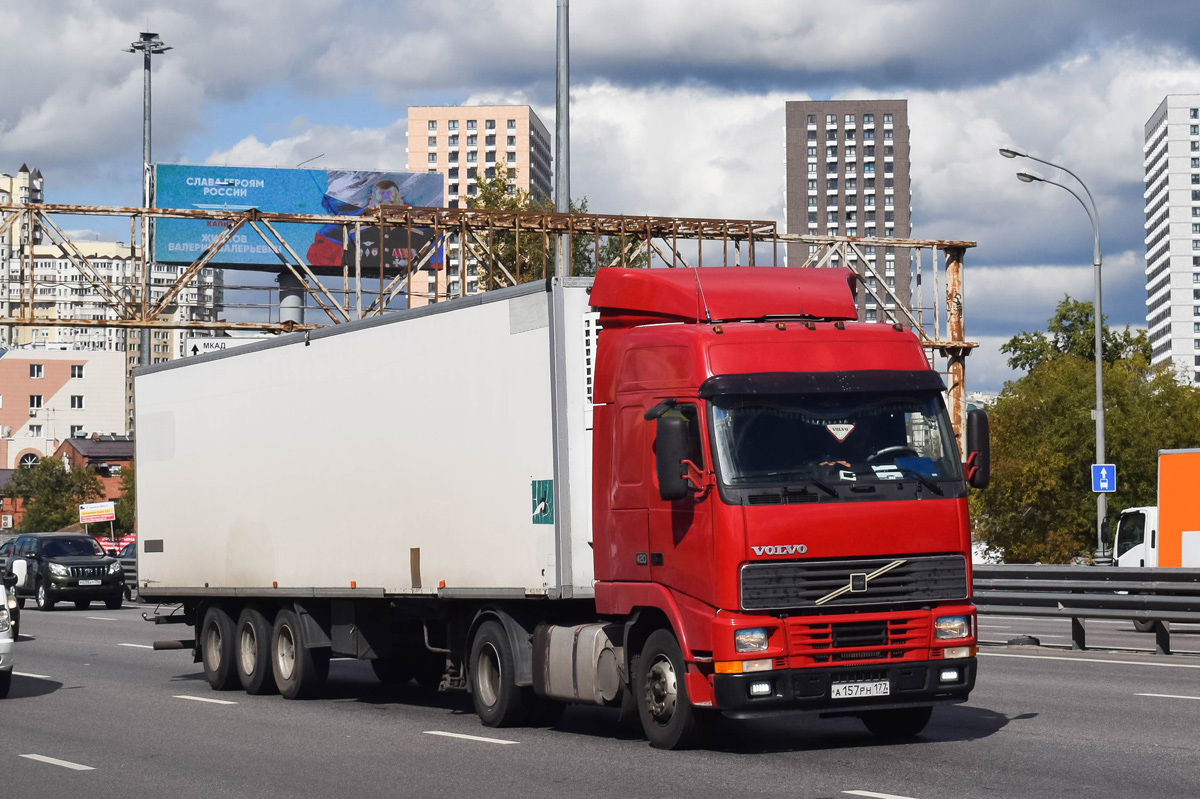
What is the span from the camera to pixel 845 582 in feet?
35.2

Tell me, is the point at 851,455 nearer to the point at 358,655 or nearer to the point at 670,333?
the point at 670,333

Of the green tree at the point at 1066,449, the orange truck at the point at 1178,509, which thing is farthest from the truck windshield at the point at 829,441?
the green tree at the point at 1066,449

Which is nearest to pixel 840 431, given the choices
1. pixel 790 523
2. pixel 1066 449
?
pixel 790 523

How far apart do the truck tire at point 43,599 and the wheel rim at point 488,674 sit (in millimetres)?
27681

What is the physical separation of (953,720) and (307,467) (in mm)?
6418

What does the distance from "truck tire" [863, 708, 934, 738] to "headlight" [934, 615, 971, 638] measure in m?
0.97

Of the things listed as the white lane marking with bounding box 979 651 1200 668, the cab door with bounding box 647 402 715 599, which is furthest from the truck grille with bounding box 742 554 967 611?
the white lane marking with bounding box 979 651 1200 668

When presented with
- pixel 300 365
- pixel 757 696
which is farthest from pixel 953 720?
pixel 300 365

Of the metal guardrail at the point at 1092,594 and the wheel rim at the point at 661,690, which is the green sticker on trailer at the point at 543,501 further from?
the metal guardrail at the point at 1092,594

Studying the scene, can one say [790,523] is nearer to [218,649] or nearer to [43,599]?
[218,649]

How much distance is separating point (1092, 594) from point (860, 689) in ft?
34.7

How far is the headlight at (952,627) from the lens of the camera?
1099 cm

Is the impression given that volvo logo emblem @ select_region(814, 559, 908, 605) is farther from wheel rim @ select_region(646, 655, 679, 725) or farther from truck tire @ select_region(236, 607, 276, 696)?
truck tire @ select_region(236, 607, 276, 696)

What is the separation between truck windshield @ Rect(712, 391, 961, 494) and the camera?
10.8 m
